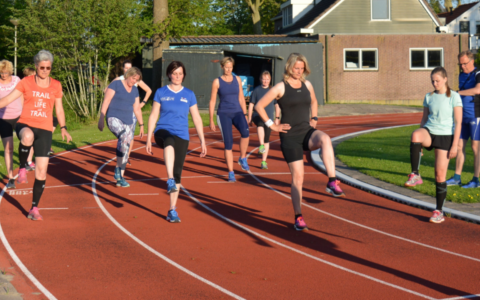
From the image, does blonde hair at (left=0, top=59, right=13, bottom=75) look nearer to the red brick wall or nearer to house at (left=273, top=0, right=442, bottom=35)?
the red brick wall

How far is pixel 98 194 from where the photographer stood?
911 cm

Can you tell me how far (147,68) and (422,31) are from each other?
18.6 m

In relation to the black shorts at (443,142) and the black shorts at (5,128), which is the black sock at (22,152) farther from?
the black shorts at (443,142)

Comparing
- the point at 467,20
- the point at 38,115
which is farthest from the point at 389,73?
the point at 467,20

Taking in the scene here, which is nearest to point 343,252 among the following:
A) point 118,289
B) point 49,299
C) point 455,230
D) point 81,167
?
point 455,230

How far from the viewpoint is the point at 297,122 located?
647 cm

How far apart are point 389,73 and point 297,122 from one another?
30.0 metres

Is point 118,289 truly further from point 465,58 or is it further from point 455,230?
point 465,58

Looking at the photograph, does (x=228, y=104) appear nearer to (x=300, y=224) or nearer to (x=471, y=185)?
(x=300, y=224)

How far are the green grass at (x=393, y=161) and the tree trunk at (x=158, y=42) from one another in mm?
13763

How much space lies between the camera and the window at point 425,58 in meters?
34.8

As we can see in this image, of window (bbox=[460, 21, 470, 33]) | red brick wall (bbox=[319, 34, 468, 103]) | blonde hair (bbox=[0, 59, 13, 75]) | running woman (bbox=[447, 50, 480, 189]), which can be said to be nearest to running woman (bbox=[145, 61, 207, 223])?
blonde hair (bbox=[0, 59, 13, 75])

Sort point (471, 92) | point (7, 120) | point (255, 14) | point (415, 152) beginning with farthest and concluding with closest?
point (255, 14)
point (7, 120)
point (471, 92)
point (415, 152)

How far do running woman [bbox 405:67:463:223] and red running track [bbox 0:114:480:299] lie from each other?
1.84ft
